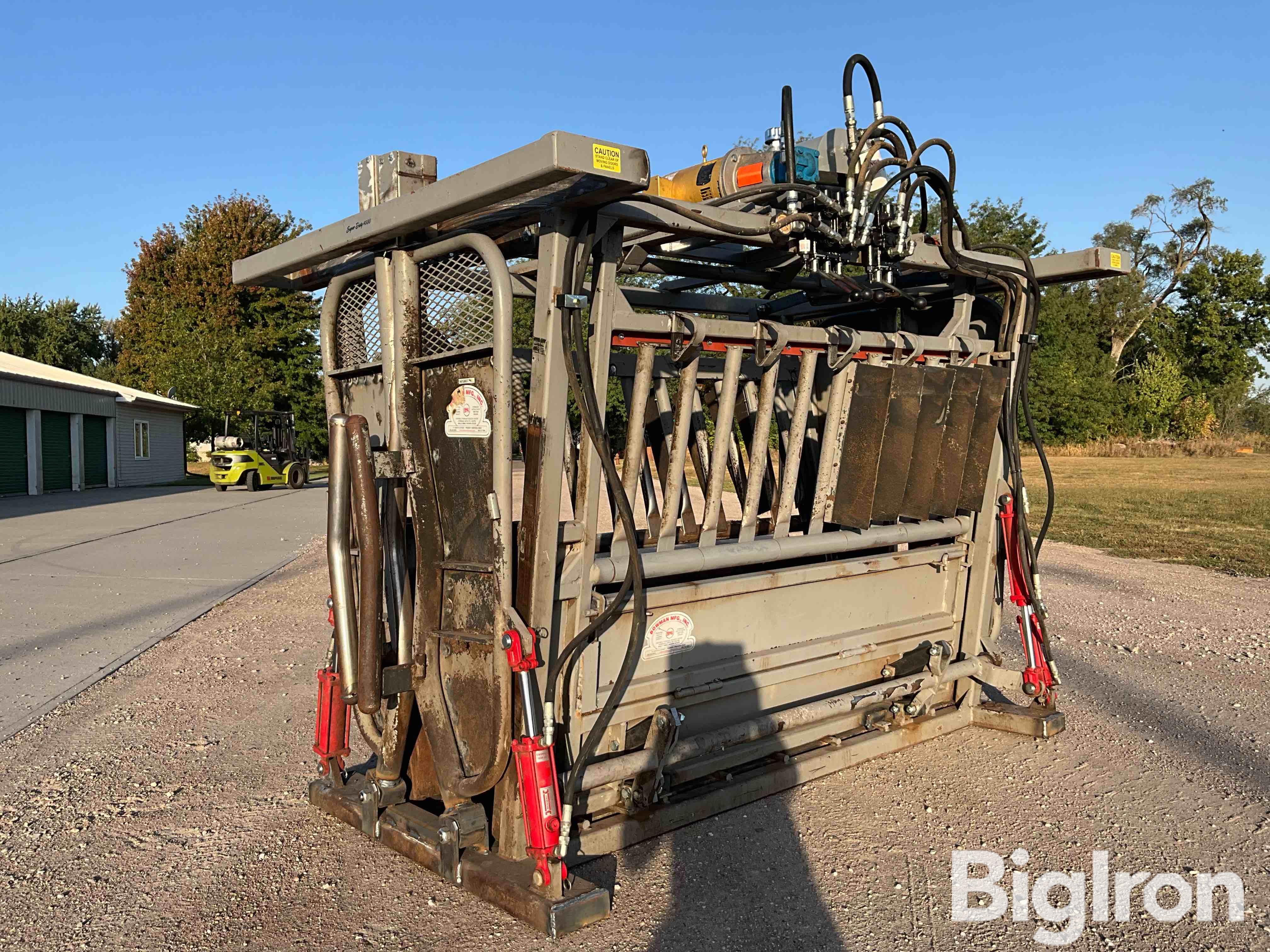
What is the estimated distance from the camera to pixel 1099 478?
27.8m

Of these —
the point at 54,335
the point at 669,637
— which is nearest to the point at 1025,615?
the point at 669,637

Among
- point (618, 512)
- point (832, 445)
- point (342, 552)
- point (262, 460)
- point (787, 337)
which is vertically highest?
point (787, 337)

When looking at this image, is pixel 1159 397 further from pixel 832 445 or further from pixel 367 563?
pixel 367 563

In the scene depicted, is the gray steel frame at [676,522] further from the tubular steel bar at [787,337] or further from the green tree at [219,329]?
the green tree at [219,329]

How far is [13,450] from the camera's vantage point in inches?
1009

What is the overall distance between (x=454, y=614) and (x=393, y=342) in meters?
1.06

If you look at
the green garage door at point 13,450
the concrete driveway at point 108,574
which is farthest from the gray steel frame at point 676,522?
the green garage door at point 13,450

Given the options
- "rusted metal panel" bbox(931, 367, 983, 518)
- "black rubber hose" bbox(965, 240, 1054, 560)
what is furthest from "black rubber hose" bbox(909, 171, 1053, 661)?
"rusted metal panel" bbox(931, 367, 983, 518)

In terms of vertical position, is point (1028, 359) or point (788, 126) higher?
point (788, 126)

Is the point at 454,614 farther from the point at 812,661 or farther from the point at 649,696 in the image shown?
the point at 812,661

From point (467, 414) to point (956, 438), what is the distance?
2.75 meters

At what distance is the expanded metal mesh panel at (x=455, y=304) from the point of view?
3.54 metres

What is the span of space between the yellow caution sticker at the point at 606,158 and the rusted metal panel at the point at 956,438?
2577 mm

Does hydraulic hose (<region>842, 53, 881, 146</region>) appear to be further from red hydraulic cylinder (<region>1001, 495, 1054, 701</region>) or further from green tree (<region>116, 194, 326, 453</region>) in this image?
green tree (<region>116, 194, 326, 453</region>)
